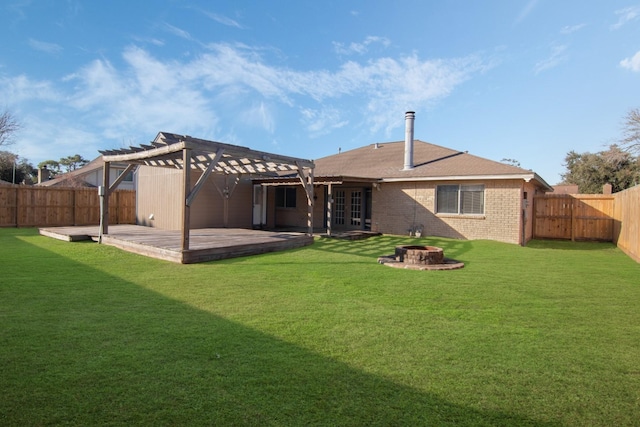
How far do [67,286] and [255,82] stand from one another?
537 inches

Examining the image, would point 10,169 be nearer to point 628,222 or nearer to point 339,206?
point 339,206

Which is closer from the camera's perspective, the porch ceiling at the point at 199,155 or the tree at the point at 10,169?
the porch ceiling at the point at 199,155

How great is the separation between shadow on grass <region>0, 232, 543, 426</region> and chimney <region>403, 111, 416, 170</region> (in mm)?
12310

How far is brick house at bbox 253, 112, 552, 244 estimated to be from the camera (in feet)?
40.5

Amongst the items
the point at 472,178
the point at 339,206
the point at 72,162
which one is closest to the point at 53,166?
the point at 72,162

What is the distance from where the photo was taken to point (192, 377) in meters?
2.79

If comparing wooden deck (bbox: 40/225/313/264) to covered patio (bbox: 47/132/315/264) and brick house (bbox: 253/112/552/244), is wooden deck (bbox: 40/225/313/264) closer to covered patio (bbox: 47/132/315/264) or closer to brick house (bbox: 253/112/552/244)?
covered patio (bbox: 47/132/315/264)

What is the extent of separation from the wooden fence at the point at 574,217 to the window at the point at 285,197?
405 inches

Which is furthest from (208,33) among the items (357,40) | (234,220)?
(234,220)

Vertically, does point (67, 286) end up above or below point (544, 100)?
below

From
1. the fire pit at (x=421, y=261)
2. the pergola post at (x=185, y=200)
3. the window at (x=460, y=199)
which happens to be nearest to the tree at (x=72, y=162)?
the pergola post at (x=185, y=200)

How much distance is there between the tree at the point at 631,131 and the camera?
2527 cm

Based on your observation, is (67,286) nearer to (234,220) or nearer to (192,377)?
(192,377)

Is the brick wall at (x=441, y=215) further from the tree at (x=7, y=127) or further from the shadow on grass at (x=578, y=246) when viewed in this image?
the tree at (x=7, y=127)
